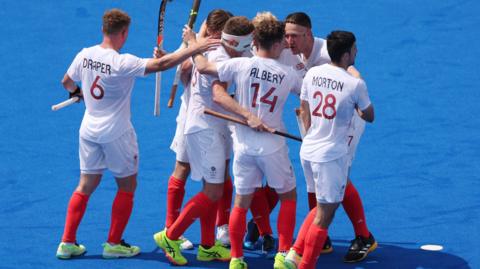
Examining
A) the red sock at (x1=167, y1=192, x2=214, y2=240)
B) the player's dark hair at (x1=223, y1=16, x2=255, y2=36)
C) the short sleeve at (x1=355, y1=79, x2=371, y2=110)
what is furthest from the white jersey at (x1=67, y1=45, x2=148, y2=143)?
the short sleeve at (x1=355, y1=79, x2=371, y2=110)

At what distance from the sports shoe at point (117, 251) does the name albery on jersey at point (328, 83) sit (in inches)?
92.3

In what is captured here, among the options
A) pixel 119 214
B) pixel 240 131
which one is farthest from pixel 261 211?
pixel 119 214

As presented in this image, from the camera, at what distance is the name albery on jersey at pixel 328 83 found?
7.68 m

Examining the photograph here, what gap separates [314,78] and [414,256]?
78.4 inches

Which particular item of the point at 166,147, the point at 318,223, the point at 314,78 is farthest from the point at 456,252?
the point at 166,147

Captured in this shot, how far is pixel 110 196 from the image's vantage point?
10.0m

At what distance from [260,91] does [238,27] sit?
0.58m

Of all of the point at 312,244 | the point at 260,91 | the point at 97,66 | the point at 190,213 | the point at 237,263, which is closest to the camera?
the point at 312,244

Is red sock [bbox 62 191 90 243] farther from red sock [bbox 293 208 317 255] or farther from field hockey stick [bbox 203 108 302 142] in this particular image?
red sock [bbox 293 208 317 255]

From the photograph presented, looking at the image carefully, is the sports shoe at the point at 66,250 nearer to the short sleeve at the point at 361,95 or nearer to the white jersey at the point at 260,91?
the white jersey at the point at 260,91

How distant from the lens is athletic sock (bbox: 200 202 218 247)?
8609 millimetres

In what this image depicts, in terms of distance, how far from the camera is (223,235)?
29.9ft

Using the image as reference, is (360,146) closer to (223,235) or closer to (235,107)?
(223,235)

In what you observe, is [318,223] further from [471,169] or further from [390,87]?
[390,87]
